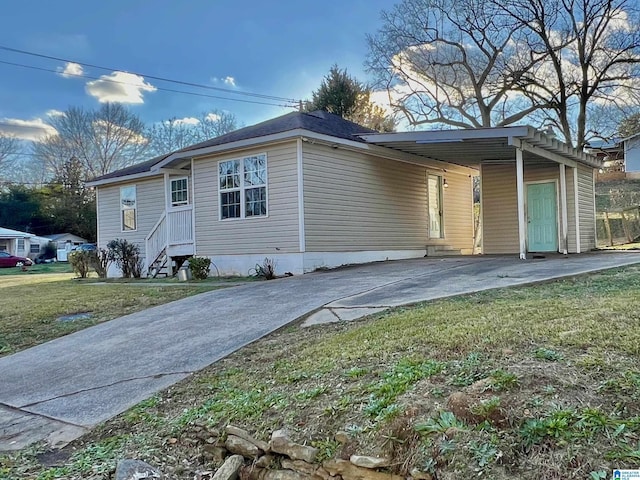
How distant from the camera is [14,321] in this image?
8438 millimetres

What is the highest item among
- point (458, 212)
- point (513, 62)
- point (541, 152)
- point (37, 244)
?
point (513, 62)

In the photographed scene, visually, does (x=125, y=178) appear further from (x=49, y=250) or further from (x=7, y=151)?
(x=7, y=151)

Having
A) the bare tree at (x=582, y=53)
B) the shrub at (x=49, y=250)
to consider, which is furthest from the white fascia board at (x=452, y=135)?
the shrub at (x=49, y=250)

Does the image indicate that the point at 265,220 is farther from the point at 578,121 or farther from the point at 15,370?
the point at 578,121

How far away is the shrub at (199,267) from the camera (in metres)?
12.6

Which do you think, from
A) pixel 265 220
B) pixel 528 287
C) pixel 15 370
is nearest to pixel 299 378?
pixel 15 370

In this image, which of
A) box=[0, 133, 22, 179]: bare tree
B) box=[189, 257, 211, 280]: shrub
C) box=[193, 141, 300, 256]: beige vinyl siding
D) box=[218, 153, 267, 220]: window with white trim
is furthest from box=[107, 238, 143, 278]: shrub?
box=[0, 133, 22, 179]: bare tree

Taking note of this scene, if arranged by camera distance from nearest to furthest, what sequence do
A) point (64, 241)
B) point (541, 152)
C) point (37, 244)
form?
1. point (541, 152)
2. point (37, 244)
3. point (64, 241)

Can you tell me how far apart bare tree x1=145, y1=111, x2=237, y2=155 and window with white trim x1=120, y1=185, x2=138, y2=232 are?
22679mm

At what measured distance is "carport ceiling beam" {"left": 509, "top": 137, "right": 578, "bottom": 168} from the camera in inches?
437

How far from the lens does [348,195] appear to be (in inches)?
502

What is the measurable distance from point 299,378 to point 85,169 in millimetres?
44058

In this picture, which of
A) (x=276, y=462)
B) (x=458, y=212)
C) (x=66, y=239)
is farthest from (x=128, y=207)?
(x=66, y=239)

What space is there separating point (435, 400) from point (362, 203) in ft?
33.8
